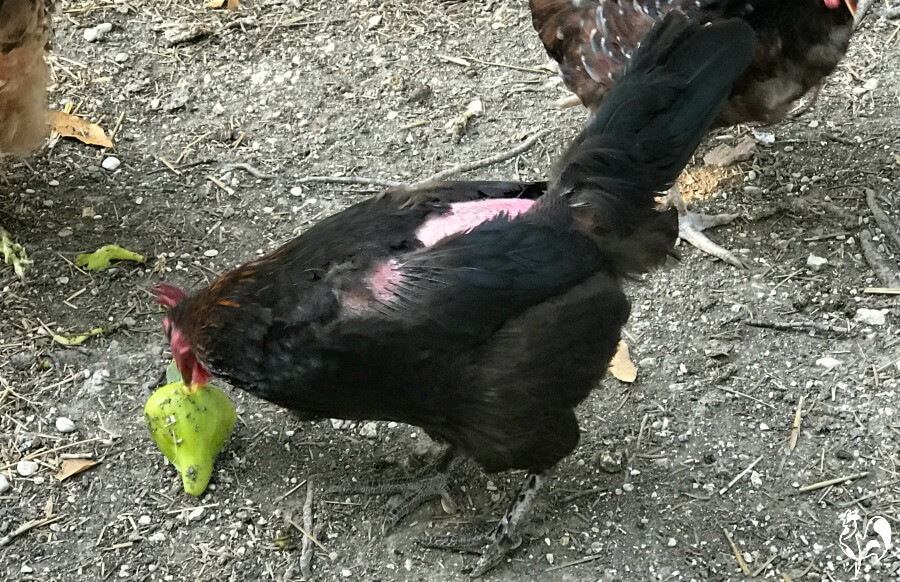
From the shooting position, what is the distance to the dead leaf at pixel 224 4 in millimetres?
4945

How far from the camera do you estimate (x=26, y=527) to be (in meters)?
2.89

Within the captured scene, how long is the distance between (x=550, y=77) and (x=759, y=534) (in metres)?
2.65

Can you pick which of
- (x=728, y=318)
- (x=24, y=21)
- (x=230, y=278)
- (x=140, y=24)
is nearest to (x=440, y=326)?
(x=230, y=278)

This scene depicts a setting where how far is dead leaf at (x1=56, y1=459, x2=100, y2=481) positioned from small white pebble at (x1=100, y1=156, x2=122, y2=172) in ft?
5.35

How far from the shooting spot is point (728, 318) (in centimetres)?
342

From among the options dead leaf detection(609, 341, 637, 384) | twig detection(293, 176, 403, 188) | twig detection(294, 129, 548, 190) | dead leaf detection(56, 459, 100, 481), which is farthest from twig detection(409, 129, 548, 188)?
dead leaf detection(56, 459, 100, 481)

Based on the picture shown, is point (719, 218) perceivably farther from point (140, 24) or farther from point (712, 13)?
point (140, 24)

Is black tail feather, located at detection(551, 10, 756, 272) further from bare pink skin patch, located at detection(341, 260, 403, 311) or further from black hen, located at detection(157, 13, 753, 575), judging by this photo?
bare pink skin patch, located at detection(341, 260, 403, 311)

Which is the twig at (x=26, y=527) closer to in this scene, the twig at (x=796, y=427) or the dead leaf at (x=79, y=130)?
the dead leaf at (x=79, y=130)

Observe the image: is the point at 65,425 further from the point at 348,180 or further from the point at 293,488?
the point at 348,180

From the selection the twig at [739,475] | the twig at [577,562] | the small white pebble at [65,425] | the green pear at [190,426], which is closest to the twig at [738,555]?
the twig at [739,475]

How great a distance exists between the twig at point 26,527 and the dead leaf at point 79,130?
2010 mm

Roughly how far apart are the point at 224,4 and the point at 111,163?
1.37m

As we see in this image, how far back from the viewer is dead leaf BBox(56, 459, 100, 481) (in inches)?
119
